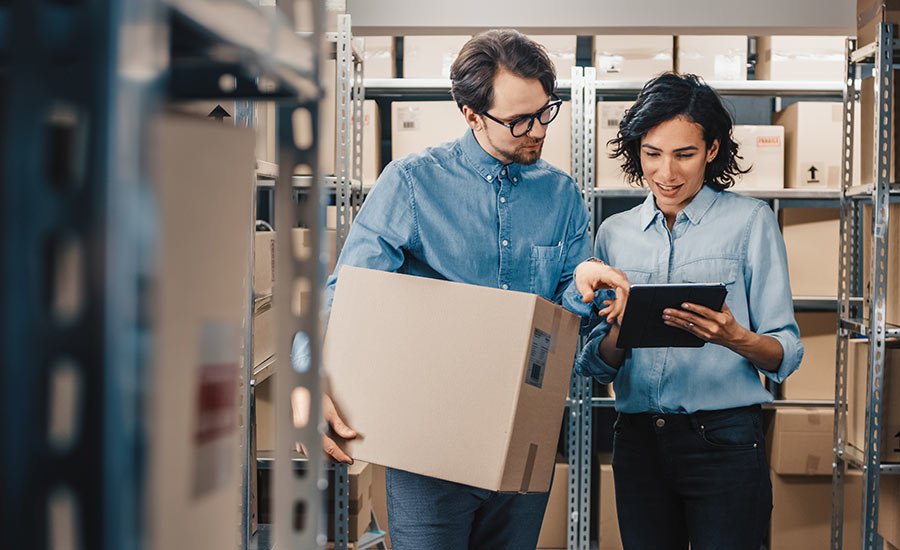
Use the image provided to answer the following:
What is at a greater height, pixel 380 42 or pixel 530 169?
pixel 380 42

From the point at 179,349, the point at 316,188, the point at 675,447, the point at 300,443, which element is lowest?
the point at 675,447

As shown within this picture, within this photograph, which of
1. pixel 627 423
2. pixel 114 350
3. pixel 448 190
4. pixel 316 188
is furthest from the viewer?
pixel 627 423

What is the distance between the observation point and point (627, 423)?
5.32 feet

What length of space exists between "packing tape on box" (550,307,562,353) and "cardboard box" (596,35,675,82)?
204 centimetres

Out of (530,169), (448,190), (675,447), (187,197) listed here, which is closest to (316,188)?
(187,197)

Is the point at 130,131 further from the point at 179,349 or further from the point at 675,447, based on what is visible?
the point at 675,447

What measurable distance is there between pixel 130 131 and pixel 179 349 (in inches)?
5.6

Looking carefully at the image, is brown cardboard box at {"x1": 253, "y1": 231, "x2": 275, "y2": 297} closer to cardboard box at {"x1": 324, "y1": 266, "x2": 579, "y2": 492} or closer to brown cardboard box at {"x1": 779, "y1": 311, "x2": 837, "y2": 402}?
cardboard box at {"x1": 324, "y1": 266, "x2": 579, "y2": 492}

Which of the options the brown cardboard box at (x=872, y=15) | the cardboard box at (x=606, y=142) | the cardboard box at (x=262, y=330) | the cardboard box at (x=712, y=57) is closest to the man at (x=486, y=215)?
the cardboard box at (x=262, y=330)

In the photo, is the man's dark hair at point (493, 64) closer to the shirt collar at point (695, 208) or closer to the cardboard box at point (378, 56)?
the shirt collar at point (695, 208)

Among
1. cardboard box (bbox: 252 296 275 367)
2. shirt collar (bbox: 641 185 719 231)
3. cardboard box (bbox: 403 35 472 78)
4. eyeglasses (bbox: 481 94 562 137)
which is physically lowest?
cardboard box (bbox: 252 296 275 367)

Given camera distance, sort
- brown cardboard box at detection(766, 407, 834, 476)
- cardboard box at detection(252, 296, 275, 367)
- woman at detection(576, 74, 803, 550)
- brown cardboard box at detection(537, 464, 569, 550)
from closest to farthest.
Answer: woman at detection(576, 74, 803, 550) < cardboard box at detection(252, 296, 275, 367) < brown cardboard box at detection(766, 407, 834, 476) < brown cardboard box at detection(537, 464, 569, 550)

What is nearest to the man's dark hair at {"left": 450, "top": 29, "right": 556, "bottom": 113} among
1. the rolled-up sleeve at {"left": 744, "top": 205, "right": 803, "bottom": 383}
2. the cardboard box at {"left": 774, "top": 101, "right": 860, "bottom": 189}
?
the rolled-up sleeve at {"left": 744, "top": 205, "right": 803, "bottom": 383}

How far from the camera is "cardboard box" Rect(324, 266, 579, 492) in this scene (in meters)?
1.13
